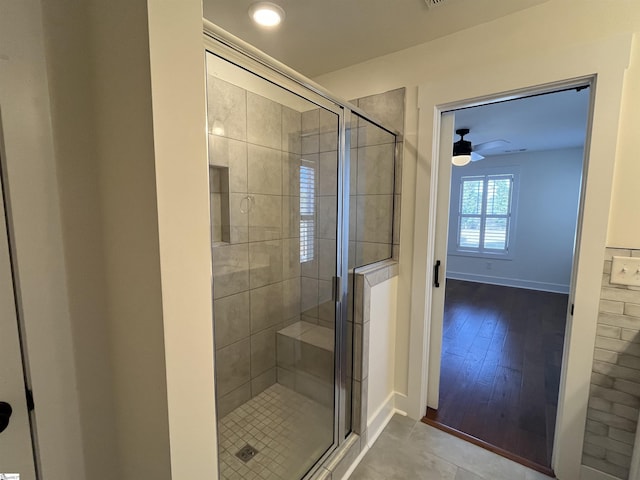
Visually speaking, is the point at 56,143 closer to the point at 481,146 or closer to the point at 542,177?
the point at 481,146

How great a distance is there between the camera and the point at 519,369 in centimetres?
255

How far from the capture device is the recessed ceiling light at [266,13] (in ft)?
4.54

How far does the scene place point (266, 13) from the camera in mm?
1436

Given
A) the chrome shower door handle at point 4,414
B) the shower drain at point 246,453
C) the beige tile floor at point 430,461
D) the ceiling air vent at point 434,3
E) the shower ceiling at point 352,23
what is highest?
the shower ceiling at point 352,23

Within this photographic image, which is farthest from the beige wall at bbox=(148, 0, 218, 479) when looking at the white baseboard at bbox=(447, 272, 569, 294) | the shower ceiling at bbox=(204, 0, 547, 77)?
the white baseboard at bbox=(447, 272, 569, 294)

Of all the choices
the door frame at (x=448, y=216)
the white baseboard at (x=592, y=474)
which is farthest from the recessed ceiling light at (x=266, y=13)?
the white baseboard at (x=592, y=474)

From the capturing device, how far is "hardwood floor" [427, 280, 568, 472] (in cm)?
182

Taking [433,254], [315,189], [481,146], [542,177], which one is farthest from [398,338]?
[542,177]

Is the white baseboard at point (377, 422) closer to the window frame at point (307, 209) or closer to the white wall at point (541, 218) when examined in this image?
the window frame at point (307, 209)

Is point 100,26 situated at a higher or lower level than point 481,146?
lower

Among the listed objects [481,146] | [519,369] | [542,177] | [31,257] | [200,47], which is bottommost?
[519,369]

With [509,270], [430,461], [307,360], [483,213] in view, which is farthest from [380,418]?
[483,213]

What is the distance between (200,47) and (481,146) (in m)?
4.60

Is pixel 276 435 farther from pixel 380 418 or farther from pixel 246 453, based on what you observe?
pixel 380 418
